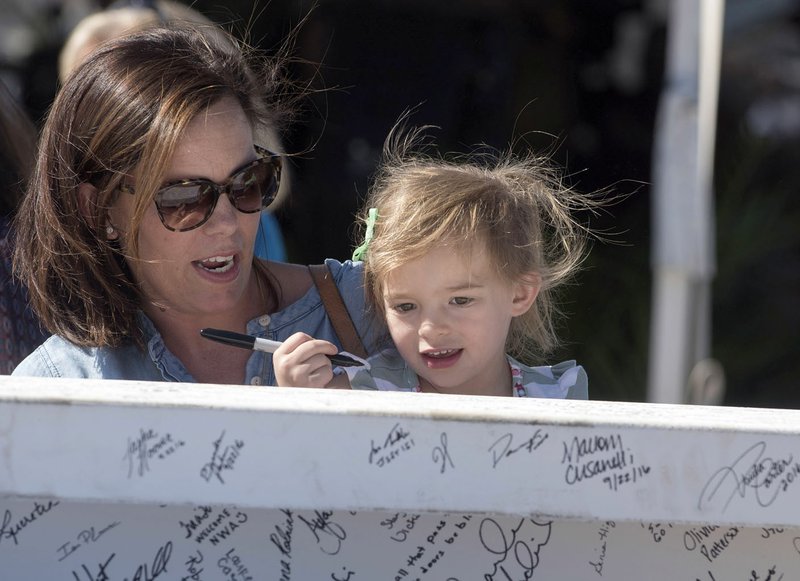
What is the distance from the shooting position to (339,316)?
6.68 feet

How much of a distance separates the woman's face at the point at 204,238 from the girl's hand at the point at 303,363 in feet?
0.74

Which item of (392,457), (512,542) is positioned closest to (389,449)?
(392,457)

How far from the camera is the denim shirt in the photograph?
6.13 ft

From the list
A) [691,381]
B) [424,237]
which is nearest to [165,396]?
[424,237]

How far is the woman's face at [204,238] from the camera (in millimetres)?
1865

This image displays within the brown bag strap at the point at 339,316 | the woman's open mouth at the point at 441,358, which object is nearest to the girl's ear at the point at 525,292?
the woman's open mouth at the point at 441,358

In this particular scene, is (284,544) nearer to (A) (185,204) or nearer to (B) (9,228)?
(A) (185,204)

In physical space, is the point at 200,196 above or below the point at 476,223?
below

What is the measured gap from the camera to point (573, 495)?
41.0 inches

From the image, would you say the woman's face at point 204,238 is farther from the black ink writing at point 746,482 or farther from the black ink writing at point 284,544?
the black ink writing at point 746,482

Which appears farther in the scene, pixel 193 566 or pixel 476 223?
pixel 476 223

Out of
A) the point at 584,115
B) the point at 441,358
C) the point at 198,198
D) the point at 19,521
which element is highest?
the point at 584,115

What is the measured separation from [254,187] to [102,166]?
26 cm

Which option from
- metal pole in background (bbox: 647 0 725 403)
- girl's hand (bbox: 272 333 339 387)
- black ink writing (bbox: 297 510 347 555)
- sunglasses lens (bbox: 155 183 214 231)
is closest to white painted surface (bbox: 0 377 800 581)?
black ink writing (bbox: 297 510 347 555)
